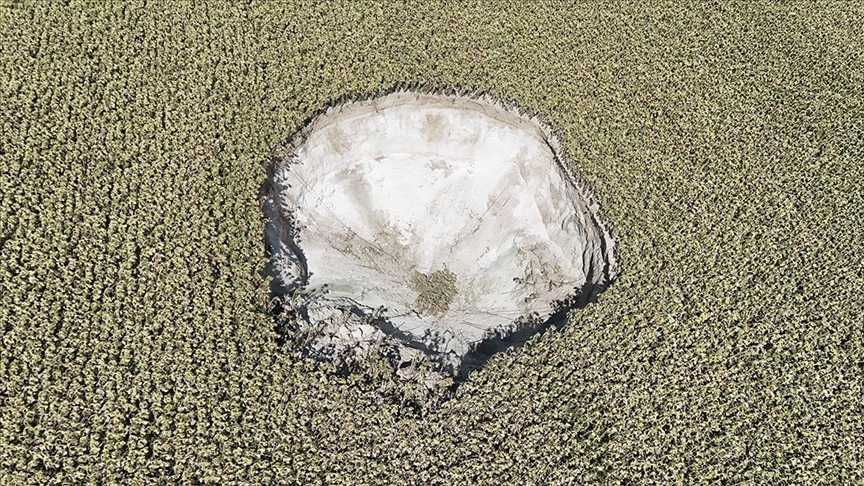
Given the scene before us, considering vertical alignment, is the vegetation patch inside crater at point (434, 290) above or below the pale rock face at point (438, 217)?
below

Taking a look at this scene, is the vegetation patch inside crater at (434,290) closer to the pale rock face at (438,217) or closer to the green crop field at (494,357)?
the pale rock face at (438,217)

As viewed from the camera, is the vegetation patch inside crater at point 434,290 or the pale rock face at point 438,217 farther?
the vegetation patch inside crater at point 434,290

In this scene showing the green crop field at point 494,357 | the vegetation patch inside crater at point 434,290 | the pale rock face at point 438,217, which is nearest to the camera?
the green crop field at point 494,357

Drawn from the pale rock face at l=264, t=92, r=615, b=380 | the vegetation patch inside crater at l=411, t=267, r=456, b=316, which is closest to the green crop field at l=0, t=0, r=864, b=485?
the pale rock face at l=264, t=92, r=615, b=380

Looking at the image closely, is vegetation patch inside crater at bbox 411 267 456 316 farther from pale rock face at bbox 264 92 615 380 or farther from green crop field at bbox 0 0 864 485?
green crop field at bbox 0 0 864 485

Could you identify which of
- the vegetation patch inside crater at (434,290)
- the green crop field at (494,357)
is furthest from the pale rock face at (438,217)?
the green crop field at (494,357)

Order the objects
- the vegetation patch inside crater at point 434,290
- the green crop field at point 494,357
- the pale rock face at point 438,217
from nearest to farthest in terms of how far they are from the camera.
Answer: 1. the green crop field at point 494,357
2. the pale rock face at point 438,217
3. the vegetation patch inside crater at point 434,290
